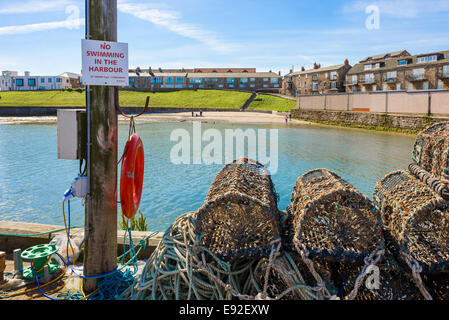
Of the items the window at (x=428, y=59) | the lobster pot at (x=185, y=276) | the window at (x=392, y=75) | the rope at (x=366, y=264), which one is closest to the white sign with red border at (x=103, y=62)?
the lobster pot at (x=185, y=276)

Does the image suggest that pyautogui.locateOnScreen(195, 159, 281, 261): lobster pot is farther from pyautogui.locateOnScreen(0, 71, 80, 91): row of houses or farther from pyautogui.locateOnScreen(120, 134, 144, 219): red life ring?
pyautogui.locateOnScreen(0, 71, 80, 91): row of houses

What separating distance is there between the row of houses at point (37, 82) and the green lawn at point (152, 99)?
26657mm

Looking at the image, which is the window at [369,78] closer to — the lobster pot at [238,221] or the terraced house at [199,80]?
the terraced house at [199,80]

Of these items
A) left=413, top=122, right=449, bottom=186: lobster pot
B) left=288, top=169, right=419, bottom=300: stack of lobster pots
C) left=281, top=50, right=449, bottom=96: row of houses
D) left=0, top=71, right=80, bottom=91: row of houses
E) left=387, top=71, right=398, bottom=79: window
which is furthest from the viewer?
left=0, top=71, right=80, bottom=91: row of houses

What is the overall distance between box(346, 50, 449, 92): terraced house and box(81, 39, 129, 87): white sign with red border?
64.6 meters

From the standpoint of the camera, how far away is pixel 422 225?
11.8 feet

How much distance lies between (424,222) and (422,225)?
0.20 ft

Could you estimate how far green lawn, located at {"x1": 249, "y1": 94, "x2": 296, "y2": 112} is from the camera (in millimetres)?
76781

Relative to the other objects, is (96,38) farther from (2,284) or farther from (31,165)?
(31,165)

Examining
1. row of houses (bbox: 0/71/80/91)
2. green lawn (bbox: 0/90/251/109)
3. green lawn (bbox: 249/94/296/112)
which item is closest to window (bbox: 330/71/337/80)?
green lawn (bbox: 249/94/296/112)

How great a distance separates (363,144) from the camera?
31.7m

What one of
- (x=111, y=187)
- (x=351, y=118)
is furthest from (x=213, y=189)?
(x=351, y=118)

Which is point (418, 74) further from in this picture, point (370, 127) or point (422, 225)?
point (422, 225)

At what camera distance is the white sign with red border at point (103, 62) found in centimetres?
402
